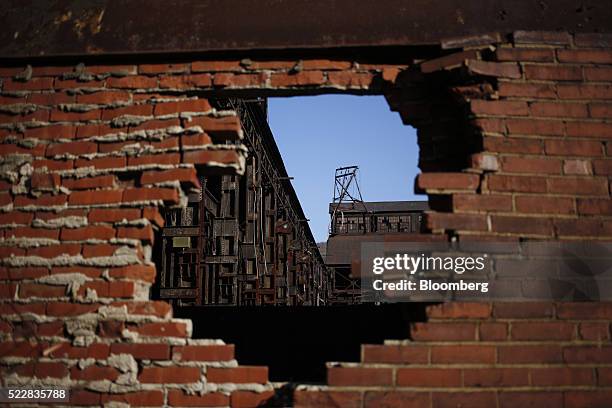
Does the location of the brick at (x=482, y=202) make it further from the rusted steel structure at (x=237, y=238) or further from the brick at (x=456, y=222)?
the rusted steel structure at (x=237, y=238)

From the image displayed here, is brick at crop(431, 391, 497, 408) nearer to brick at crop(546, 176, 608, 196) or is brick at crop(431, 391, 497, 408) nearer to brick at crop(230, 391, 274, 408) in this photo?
brick at crop(230, 391, 274, 408)

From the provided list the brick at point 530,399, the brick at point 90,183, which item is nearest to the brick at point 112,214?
the brick at point 90,183

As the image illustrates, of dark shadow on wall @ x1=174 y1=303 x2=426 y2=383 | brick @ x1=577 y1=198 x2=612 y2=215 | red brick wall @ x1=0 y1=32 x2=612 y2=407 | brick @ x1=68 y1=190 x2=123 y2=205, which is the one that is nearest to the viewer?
red brick wall @ x1=0 y1=32 x2=612 y2=407

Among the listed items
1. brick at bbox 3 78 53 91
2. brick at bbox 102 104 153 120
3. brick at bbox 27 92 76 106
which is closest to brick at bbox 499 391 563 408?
brick at bbox 102 104 153 120

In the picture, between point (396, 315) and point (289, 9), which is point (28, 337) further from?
point (396, 315)

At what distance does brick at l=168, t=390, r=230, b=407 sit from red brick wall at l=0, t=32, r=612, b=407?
0.03 feet

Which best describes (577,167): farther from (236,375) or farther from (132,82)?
(132,82)

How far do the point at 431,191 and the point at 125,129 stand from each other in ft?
5.95

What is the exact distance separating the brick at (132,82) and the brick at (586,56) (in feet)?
7.87

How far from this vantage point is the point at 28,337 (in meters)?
2.72

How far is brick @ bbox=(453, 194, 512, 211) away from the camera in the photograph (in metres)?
2.64

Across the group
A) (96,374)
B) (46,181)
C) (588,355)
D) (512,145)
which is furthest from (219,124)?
(588,355)

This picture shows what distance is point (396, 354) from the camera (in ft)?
8.29

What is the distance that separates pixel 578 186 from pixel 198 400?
90.8 inches
